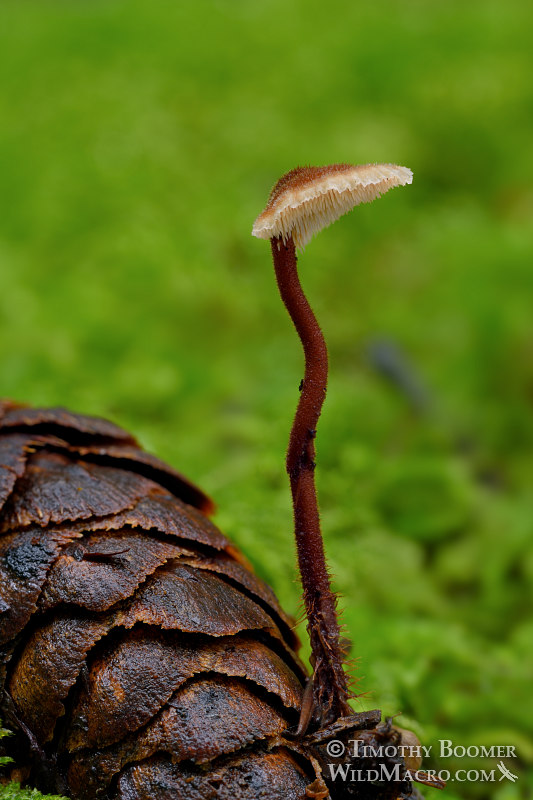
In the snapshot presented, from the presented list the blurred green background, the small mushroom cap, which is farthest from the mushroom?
the blurred green background

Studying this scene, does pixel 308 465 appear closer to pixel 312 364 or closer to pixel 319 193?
pixel 312 364

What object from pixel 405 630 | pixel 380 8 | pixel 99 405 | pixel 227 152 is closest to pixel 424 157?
pixel 227 152

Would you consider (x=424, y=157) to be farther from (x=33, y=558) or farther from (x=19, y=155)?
(x=33, y=558)

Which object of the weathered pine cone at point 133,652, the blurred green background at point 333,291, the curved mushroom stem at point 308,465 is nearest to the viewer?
the weathered pine cone at point 133,652

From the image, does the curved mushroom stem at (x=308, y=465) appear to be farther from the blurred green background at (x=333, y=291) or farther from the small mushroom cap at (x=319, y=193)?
the blurred green background at (x=333, y=291)

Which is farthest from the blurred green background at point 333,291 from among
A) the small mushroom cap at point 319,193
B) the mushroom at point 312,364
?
the small mushroom cap at point 319,193

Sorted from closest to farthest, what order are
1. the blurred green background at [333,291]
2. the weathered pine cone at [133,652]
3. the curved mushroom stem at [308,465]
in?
the weathered pine cone at [133,652]
the curved mushroom stem at [308,465]
the blurred green background at [333,291]

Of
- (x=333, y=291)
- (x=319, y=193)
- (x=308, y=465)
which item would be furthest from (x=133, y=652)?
(x=333, y=291)

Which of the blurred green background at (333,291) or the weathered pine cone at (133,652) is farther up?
the blurred green background at (333,291)
